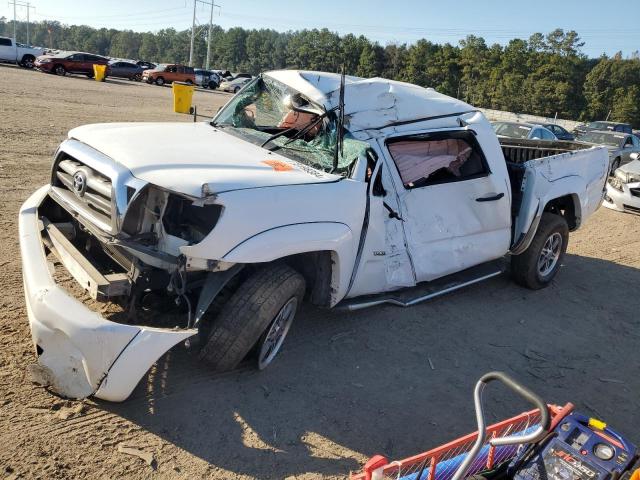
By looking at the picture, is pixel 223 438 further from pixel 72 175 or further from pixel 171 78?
pixel 171 78

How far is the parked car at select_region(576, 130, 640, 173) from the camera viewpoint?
52.7ft

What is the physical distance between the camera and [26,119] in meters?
13.0

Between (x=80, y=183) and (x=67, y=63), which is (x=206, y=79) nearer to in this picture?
(x=67, y=63)

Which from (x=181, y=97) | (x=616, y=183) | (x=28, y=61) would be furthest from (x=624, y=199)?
(x=28, y=61)

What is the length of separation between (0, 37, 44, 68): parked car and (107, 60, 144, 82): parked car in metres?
5.81

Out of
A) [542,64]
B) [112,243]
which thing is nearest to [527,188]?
[112,243]

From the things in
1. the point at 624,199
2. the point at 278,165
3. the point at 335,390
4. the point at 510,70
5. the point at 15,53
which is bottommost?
the point at 335,390

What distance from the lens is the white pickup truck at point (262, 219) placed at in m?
3.12

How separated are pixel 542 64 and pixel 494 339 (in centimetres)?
5432

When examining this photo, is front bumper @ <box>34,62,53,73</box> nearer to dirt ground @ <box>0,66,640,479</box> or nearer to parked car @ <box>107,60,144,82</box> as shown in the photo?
parked car @ <box>107,60,144,82</box>

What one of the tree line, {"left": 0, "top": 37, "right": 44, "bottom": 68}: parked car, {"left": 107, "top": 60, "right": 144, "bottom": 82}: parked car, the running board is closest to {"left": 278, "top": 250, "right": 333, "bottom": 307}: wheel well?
the running board

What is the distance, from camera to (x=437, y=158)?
16.1 feet

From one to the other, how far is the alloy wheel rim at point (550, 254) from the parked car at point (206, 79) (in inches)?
1711

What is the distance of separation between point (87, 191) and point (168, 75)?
41.5 m
